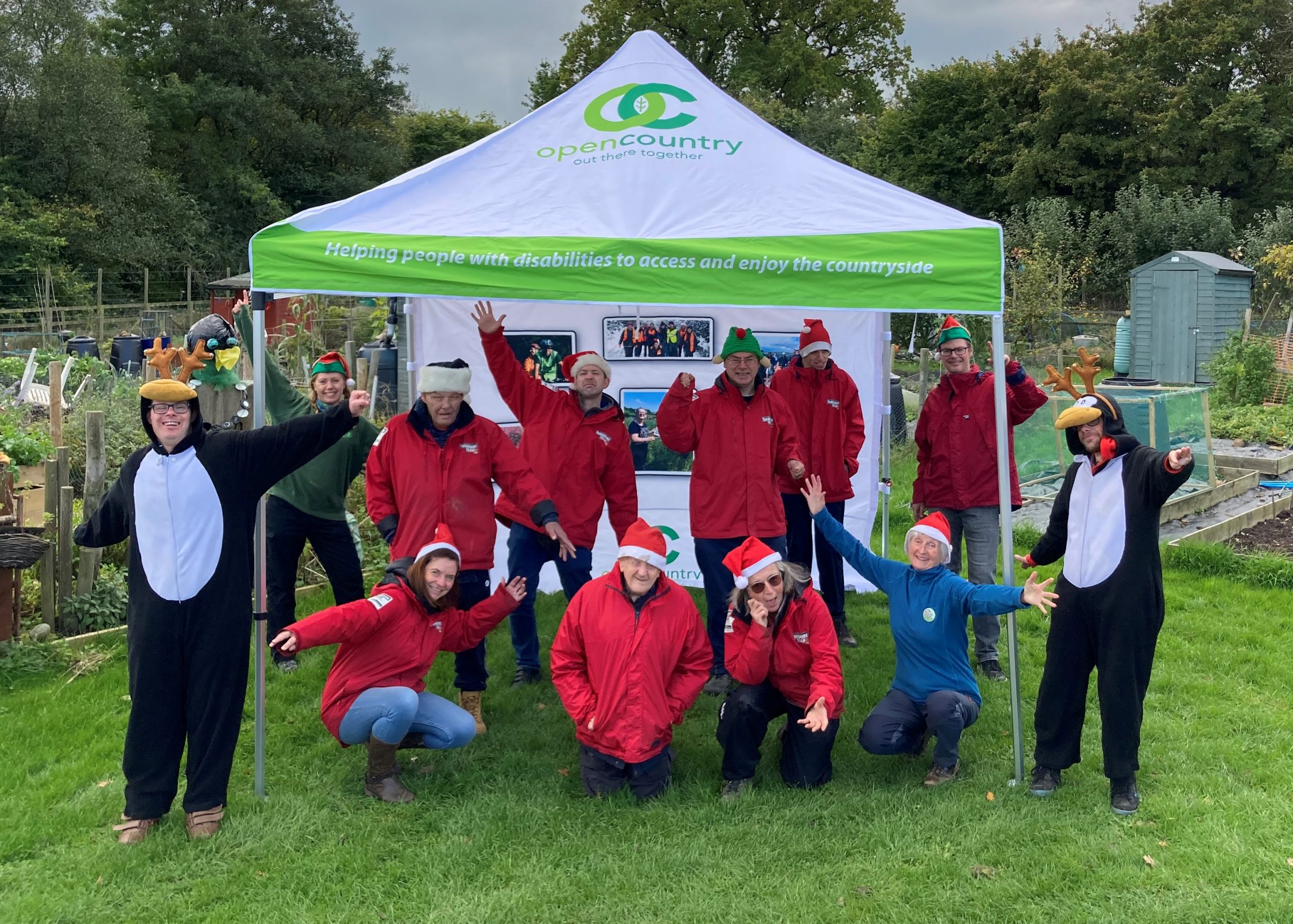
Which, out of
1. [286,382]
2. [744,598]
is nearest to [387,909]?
[744,598]

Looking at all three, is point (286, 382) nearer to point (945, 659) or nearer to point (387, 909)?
point (387, 909)

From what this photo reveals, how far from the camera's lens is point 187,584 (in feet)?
11.6

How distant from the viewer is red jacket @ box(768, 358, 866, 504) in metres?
5.54

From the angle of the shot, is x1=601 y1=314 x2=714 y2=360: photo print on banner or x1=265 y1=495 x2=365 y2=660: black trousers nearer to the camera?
x1=265 y1=495 x2=365 y2=660: black trousers

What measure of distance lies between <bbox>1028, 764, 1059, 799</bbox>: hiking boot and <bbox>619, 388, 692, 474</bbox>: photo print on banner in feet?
9.89

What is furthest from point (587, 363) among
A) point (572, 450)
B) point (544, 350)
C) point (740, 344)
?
point (544, 350)

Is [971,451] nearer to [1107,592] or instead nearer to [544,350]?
[1107,592]

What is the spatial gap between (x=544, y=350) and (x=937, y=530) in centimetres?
307

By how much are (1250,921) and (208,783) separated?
11.5ft

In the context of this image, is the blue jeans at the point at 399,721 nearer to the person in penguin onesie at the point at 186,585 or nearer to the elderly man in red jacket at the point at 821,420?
the person in penguin onesie at the point at 186,585

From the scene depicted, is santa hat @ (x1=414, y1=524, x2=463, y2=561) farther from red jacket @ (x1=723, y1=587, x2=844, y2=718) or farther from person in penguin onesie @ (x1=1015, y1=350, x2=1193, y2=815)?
person in penguin onesie @ (x1=1015, y1=350, x2=1193, y2=815)

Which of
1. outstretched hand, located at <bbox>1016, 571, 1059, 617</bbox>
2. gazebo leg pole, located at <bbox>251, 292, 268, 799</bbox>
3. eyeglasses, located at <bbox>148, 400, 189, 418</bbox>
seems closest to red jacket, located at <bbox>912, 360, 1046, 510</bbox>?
outstretched hand, located at <bbox>1016, 571, 1059, 617</bbox>

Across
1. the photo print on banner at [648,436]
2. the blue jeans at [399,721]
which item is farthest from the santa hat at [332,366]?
the photo print on banner at [648,436]

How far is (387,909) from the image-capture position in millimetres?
3230
